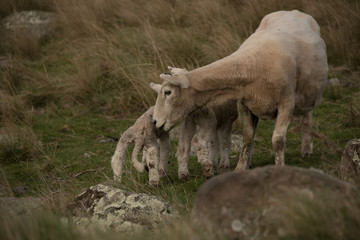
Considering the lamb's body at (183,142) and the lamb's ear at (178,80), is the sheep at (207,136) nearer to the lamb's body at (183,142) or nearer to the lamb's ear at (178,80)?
the lamb's body at (183,142)

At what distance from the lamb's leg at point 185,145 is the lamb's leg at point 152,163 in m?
0.43

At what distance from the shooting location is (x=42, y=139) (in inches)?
404

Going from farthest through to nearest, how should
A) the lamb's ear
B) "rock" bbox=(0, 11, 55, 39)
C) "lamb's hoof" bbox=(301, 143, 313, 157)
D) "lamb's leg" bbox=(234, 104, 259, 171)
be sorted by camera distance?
"rock" bbox=(0, 11, 55, 39)
"lamb's hoof" bbox=(301, 143, 313, 157)
"lamb's leg" bbox=(234, 104, 259, 171)
the lamb's ear

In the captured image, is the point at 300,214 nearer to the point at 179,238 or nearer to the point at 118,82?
the point at 179,238

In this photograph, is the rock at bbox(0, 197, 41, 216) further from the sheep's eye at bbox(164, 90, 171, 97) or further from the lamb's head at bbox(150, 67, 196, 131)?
the sheep's eye at bbox(164, 90, 171, 97)

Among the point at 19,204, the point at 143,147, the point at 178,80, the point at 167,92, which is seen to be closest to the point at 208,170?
the point at 143,147

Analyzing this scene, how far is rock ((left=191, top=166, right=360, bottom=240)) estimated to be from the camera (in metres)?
3.78

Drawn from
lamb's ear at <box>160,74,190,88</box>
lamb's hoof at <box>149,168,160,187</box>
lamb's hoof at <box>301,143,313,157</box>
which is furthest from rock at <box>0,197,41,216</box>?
lamb's hoof at <box>301,143,313,157</box>

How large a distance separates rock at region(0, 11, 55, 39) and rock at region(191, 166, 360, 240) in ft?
39.8

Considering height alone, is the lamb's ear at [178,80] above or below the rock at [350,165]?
above

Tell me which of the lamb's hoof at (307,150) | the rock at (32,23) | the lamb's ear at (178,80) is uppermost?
the lamb's ear at (178,80)

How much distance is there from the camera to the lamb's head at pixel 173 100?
673 cm

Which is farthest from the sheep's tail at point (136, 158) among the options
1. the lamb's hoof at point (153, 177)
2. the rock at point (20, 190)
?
the rock at point (20, 190)

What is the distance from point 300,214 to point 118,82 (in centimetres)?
870
